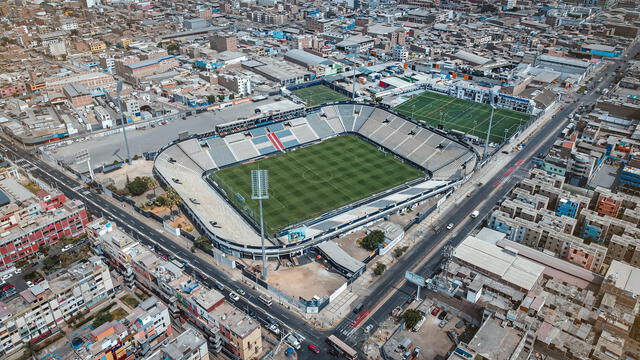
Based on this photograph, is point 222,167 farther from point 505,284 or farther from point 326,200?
point 505,284

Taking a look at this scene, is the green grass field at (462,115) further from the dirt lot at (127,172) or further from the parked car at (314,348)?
the parked car at (314,348)

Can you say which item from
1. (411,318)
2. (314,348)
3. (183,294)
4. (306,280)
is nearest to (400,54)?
(306,280)

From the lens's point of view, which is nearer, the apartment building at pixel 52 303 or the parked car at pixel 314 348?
the apartment building at pixel 52 303

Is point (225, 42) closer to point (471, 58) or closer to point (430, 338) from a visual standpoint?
point (471, 58)

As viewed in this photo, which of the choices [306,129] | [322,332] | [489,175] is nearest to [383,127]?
[306,129]

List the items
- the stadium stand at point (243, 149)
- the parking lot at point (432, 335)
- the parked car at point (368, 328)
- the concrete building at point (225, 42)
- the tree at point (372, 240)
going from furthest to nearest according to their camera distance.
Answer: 1. the concrete building at point (225, 42)
2. the stadium stand at point (243, 149)
3. the tree at point (372, 240)
4. the parked car at point (368, 328)
5. the parking lot at point (432, 335)

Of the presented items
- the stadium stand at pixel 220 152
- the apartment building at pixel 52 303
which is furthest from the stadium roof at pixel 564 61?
the apartment building at pixel 52 303
